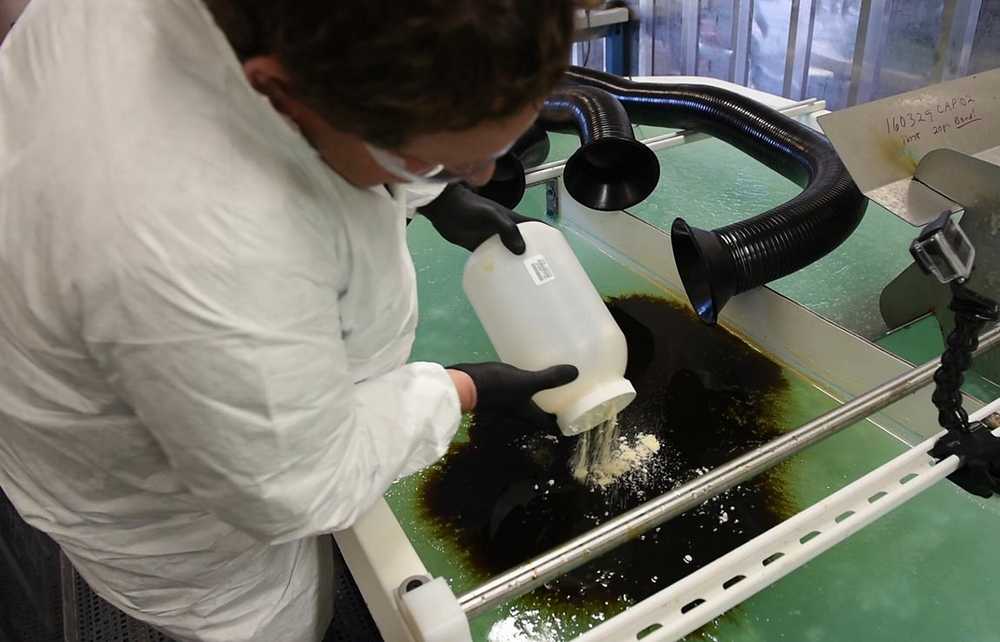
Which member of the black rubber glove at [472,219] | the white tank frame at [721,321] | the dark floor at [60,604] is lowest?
the dark floor at [60,604]

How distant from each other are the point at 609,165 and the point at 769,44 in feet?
6.57

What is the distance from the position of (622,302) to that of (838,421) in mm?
896

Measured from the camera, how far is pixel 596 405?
1155mm

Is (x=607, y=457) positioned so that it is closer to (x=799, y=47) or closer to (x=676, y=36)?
(x=799, y=47)

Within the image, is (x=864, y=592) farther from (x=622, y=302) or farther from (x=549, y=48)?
(x=549, y=48)

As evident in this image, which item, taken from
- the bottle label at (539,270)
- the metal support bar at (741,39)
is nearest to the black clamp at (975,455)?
the bottle label at (539,270)

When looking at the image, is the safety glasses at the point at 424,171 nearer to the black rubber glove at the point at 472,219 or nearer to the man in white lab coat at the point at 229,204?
the man in white lab coat at the point at 229,204

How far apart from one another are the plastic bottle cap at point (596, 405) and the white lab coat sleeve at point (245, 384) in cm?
55

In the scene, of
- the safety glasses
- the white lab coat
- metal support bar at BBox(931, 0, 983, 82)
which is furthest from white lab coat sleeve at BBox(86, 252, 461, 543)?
metal support bar at BBox(931, 0, 983, 82)

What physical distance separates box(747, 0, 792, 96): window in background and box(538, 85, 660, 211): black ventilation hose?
1789 millimetres

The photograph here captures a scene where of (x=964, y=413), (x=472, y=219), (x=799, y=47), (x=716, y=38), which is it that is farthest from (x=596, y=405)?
(x=716, y=38)

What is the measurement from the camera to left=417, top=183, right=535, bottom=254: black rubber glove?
1.21m

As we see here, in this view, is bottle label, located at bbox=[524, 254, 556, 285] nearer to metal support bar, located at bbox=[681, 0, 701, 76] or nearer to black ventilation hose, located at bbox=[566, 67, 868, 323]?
black ventilation hose, located at bbox=[566, 67, 868, 323]

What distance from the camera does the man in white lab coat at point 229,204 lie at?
0.44 metres
